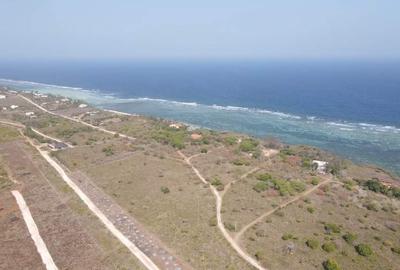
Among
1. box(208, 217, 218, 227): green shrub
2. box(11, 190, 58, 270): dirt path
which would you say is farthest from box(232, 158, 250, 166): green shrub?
box(11, 190, 58, 270): dirt path

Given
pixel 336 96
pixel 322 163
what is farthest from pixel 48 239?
pixel 336 96

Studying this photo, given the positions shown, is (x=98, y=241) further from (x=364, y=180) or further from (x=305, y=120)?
(x=305, y=120)

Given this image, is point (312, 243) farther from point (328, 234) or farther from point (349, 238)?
point (349, 238)

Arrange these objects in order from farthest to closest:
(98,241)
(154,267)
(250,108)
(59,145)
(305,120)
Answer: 1. (250,108)
2. (305,120)
3. (59,145)
4. (98,241)
5. (154,267)

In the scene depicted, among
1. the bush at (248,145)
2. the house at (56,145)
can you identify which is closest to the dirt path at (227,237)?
the bush at (248,145)

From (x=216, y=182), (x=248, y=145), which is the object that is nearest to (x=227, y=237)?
(x=216, y=182)

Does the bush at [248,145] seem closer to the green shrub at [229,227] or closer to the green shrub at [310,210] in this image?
the green shrub at [310,210]

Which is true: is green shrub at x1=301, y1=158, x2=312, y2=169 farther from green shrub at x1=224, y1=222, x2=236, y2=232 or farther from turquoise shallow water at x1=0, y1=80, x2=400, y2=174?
green shrub at x1=224, y1=222, x2=236, y2=232
